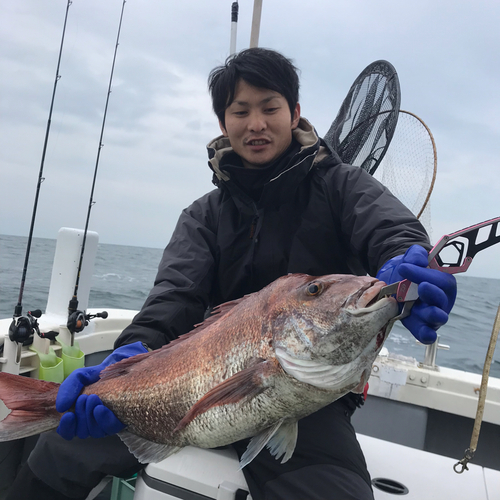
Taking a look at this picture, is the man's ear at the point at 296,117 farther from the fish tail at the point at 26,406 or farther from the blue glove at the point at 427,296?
the fish tail at the point at 26,406

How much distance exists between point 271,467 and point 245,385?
1.80 feet

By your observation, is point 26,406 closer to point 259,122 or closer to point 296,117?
point 259,122

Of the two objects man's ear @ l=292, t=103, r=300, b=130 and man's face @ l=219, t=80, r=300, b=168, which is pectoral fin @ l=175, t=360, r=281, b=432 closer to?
man's face @ l=219, t=80, r=300, b=168

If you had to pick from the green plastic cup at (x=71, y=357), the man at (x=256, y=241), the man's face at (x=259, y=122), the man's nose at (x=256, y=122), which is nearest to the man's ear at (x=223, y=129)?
the man at (x=256, y=241)

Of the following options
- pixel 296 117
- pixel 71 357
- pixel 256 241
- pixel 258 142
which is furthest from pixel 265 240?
pixel 71 357

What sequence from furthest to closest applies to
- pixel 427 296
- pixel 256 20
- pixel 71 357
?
pixel 256 20 → pixel 71 357 → pixel 427 296

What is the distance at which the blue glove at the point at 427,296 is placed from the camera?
1.33 meters

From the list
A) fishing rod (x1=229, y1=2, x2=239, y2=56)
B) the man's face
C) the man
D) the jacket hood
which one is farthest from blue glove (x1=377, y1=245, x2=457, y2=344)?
fishing rod (x1=229, y1=2, x2=239, y2=56)

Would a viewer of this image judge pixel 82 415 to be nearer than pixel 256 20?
Yes

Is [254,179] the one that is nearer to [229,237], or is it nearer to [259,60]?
[229,237]

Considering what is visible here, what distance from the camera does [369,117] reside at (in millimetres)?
3461

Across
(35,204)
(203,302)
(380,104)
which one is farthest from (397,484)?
(35,204)

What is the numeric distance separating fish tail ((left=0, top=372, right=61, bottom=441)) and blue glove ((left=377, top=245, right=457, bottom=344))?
1669 millimetres

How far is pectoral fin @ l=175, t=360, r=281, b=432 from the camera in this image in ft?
4.92
